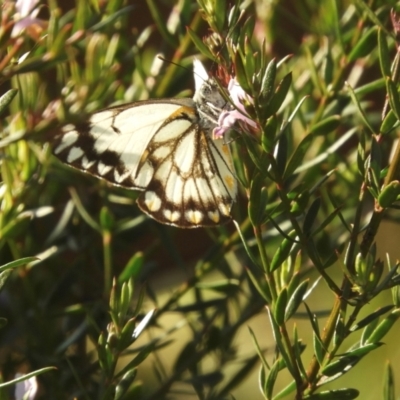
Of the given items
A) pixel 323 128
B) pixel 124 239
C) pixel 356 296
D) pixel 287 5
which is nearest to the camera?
pixel 356 296

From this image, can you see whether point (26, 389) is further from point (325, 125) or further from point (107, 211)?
point (325, 125)

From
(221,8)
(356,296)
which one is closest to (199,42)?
(221,8)

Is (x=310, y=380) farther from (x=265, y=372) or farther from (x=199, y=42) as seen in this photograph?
(x=199, y=42)

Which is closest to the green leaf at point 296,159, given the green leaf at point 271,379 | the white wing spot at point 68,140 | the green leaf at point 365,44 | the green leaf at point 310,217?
the green leaf at point 310,217

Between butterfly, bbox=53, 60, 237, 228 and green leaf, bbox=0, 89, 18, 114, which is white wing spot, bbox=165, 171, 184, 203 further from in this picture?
green leaf, bbox=0, 89, 18, 114

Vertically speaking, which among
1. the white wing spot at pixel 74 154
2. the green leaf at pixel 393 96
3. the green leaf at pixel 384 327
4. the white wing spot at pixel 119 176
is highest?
the green leaf at pixel 393 96

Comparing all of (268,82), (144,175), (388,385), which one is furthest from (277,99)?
(144,175)

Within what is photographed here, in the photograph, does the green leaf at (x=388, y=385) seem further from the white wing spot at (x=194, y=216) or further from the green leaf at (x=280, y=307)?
the white wing spot at (x=194, y=216)

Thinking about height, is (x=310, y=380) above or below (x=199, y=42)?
below
